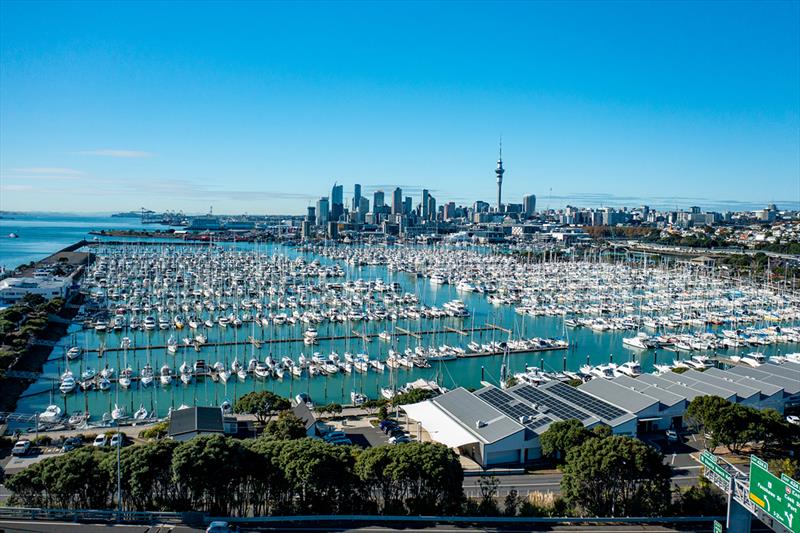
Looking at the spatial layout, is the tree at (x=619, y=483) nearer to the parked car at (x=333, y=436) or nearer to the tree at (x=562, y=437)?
the tree at (x=562, y=437)

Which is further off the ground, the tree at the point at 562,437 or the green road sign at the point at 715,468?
the green road sign at the point at 715,468

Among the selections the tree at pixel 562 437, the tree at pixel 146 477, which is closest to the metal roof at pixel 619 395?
the tree at pixel 562 437

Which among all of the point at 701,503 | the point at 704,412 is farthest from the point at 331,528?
the point at 704,412

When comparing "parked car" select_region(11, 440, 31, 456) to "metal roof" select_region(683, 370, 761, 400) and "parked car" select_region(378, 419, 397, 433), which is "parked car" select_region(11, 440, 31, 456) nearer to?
"parked car" select_region(378, 419, 397, 433)

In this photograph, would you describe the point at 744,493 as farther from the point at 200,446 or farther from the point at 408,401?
the point at 408,401

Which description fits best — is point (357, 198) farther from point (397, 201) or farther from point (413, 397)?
point (413, 397)

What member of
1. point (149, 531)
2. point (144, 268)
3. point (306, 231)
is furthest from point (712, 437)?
point (306, 231)
